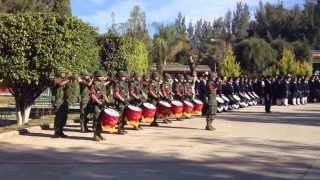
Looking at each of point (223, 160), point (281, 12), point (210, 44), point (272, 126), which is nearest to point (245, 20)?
point (281, 12)

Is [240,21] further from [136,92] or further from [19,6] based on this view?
[136,92]

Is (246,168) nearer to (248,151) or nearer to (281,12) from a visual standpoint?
(248,151)

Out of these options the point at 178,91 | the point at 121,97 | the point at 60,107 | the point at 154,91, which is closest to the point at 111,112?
the point at 121,97

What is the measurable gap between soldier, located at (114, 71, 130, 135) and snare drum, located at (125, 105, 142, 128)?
149 mm

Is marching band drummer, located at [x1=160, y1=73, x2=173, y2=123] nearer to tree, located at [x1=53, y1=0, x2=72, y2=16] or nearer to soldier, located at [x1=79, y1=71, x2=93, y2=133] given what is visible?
soldier, located at [x1=79, y1=71, x2=93, y2=133]

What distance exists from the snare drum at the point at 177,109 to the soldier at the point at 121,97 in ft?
11.4

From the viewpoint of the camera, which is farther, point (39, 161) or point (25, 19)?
point (25, 19)

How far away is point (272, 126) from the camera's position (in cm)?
2136

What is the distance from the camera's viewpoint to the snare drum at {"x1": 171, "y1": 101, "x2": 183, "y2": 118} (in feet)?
72.1

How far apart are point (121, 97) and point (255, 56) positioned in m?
63.0

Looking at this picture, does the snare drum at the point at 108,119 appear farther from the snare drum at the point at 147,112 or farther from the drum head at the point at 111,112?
the snare drum at the point at 147,112

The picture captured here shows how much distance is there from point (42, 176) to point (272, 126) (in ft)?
37.5

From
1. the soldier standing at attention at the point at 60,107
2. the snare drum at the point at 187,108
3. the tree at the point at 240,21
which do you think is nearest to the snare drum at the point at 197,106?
the snare drum at the point at 187,108

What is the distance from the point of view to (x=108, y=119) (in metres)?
17.0
